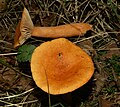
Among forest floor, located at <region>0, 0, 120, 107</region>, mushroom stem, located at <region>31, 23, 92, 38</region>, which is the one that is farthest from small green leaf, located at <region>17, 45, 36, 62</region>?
mushroom stem, located at <region>31, 23, 92, 38</region>

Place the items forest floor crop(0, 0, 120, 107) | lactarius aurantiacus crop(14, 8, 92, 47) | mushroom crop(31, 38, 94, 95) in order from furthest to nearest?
lactarius aurantiacus crop(14, 8, 92, 47), forest floor crop(0, 0, 120, 107), mushroom crop(31, 38, 94, 95)

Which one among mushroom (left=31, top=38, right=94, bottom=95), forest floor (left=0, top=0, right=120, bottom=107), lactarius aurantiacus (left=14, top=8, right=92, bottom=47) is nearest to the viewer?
mushroom (left=31, top=38, right=94, bottom=95)

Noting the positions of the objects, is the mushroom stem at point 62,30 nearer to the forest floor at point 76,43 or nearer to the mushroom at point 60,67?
the forest floor at point 76,43

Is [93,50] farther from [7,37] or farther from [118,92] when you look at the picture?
[7,37]

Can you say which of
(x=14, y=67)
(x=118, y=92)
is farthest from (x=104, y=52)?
(x=14, y=67)

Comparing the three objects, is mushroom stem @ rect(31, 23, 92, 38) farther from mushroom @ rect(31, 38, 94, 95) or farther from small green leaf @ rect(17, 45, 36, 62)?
mushroom @ rect(31, 38, 94, 95)

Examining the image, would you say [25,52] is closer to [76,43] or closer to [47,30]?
[47,30]

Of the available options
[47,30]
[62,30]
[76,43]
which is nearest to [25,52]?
[47,30]
